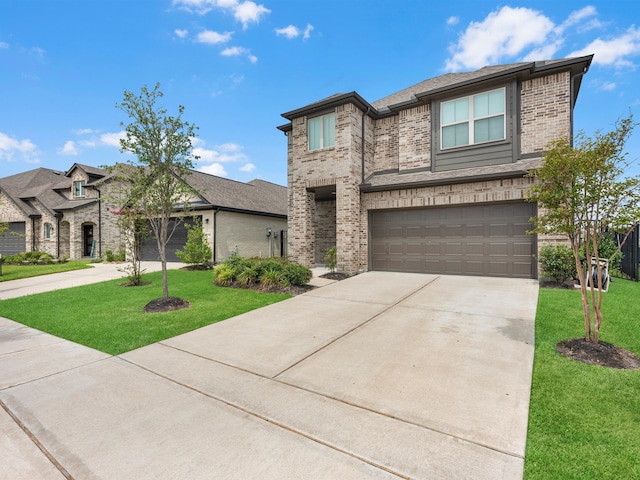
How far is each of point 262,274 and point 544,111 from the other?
389 inches

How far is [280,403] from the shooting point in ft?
9.35

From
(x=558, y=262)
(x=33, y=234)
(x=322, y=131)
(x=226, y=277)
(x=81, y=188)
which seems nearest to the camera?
(x=558, y=262)

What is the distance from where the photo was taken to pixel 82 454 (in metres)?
2.21

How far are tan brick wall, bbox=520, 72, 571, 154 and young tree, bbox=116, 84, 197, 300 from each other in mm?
9692

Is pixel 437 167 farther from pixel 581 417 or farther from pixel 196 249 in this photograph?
pixel 196 249

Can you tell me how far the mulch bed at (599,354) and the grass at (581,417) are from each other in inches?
5.6

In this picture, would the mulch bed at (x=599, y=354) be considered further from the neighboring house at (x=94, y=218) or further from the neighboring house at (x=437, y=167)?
the neighboring house at (x=94, y=218)

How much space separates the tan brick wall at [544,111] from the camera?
8.77 m

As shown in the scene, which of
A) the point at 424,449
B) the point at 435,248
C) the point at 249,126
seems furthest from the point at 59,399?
the point at 249,126

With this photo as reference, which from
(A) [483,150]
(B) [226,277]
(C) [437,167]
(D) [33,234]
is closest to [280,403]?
(B) [226,277]

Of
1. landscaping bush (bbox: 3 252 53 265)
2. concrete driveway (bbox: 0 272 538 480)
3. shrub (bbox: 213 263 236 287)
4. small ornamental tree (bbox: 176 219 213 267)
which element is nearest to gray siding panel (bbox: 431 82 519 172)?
concrete driveway (bbox: 0 272 538 480)

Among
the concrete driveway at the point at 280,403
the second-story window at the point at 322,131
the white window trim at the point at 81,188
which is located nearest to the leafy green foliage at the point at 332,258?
the second-story window at the point at 322,131

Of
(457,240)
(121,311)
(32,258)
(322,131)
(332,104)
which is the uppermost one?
(332,104)

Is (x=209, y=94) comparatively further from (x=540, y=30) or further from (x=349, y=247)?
(x=540, y=30)
